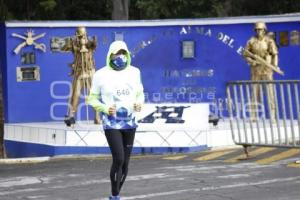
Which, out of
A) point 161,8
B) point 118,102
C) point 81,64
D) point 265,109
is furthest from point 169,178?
point 161,8

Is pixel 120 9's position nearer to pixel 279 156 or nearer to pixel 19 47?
pixel 19 47

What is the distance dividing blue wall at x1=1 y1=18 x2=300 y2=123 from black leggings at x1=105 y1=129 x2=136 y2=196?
1036cm

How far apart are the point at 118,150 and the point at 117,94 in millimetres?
640

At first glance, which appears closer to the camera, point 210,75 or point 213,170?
point 213,170

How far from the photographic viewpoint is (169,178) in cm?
1045

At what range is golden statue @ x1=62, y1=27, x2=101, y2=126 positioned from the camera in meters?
16.5

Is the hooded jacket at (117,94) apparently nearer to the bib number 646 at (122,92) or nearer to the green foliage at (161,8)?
the bib number 646 at (122,92)

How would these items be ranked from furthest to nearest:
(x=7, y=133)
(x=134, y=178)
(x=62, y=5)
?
(x=62, y=5) < (x=7, y=133) < (x=134, y=178)

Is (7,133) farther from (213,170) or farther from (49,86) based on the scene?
(213,170)

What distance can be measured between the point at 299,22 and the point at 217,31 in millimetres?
2147

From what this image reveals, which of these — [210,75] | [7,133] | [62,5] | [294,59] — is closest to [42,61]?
[7,133]

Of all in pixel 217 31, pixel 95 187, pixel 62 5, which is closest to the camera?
pixel 95 187

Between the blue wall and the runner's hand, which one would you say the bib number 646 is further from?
the blue wall

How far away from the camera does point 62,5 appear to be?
101ft
